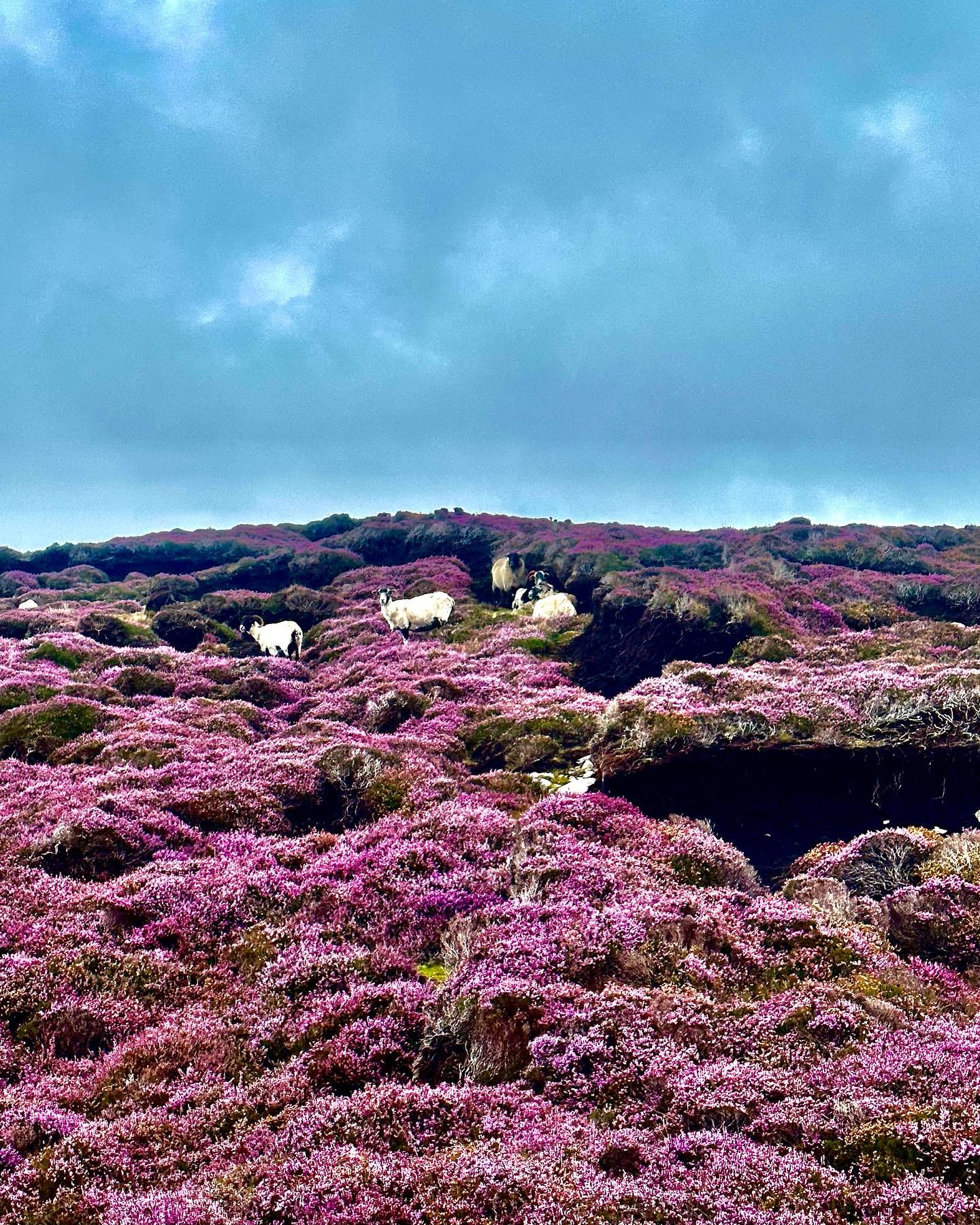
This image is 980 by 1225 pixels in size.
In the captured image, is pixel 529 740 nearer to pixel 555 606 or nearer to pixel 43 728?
pixel 43 728

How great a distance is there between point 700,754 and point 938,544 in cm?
4347

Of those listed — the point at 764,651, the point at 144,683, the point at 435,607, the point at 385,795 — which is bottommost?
the point at 385,795

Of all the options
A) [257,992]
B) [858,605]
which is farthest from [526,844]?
[858,605]

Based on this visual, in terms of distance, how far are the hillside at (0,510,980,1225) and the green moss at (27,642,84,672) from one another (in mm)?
2461

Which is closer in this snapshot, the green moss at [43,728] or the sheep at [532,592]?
the green moss at [43,728]

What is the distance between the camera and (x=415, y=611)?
103ft

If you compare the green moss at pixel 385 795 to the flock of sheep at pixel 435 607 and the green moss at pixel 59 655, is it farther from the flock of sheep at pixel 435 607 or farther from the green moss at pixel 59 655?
the flock of sheep at pixel 435 607

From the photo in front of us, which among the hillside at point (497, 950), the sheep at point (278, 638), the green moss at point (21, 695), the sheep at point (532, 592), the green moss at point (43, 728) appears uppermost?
the sheep at point (532, 592)

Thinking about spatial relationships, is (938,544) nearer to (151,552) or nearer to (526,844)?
(526,844)

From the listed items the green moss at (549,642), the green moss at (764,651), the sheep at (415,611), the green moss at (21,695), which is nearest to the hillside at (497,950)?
the green moss at (21,695)

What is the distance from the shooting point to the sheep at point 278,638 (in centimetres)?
2831

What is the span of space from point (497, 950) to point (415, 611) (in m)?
23.8

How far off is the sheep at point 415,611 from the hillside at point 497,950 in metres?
9.16

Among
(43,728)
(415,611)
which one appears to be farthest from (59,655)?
(415,611)
